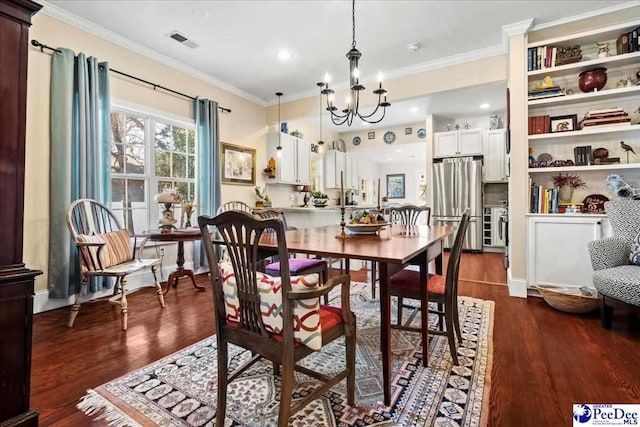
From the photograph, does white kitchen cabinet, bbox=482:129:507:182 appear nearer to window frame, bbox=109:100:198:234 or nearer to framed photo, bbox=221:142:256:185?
framed photo, bbox=221:142:256:185

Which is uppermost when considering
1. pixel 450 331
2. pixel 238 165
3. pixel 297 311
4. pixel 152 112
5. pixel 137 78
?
pixel 137 78

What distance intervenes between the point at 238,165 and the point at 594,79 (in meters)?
4.29

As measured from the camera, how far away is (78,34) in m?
3.00

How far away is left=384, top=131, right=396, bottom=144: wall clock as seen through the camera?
6.98 m

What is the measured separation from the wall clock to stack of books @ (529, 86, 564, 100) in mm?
3862

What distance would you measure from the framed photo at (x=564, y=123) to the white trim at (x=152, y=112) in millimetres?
4170

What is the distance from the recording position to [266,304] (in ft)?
3.89

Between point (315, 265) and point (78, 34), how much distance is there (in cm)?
318

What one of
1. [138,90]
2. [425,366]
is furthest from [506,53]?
[138,90]

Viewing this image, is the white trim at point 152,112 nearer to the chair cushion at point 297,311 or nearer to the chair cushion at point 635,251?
the chair cushion at point 297,311

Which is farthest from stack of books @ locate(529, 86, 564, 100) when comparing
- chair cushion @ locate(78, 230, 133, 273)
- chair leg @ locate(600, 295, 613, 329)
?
chair cushion @ locate(78, 230, 133, 273)

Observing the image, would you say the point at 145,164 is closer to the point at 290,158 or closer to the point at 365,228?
the point at 290,158

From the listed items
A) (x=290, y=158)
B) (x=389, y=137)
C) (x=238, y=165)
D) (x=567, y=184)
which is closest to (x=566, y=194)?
(x=567, y=184)

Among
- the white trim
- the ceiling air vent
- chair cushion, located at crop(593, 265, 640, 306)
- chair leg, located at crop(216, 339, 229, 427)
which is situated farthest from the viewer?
the white trim
